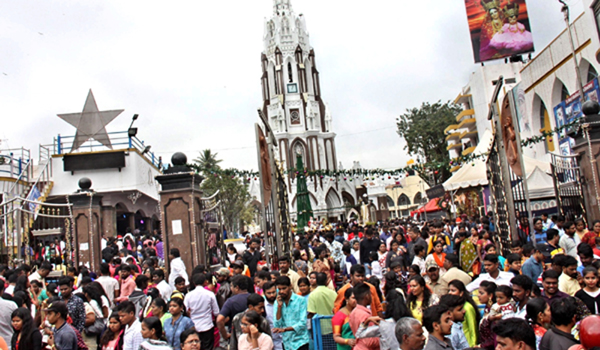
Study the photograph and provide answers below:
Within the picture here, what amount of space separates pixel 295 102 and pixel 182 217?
49.0 meters

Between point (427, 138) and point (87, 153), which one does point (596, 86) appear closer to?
point (87, 153)

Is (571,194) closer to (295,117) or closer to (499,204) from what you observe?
(499,204)

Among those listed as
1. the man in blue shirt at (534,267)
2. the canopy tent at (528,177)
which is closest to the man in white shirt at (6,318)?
the man in blue shirt at (534,267)

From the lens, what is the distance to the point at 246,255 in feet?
33.0

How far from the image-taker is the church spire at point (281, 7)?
202ft

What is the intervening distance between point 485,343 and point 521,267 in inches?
97.5

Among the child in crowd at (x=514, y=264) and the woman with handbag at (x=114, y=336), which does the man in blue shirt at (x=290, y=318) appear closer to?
the woman with handbag at (x=114, y=336)

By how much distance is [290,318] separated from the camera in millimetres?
5543

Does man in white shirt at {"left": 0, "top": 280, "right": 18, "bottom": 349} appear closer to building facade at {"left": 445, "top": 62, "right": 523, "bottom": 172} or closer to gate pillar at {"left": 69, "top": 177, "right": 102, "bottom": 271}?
gate pillar at {"left": 69, "top": 177, "right": 102, "bottom": 271}

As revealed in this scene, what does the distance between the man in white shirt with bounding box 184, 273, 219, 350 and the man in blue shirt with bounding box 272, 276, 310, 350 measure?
97cm

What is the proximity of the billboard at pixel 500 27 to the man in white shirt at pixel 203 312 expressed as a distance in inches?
1322

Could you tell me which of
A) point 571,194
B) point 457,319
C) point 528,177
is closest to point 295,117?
point 528,177

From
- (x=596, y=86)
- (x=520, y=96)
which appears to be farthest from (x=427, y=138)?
(x=596, y=86)

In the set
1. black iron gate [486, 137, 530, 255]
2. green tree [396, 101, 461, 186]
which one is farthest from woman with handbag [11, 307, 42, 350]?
green tree [396, 101, 461, 186]
